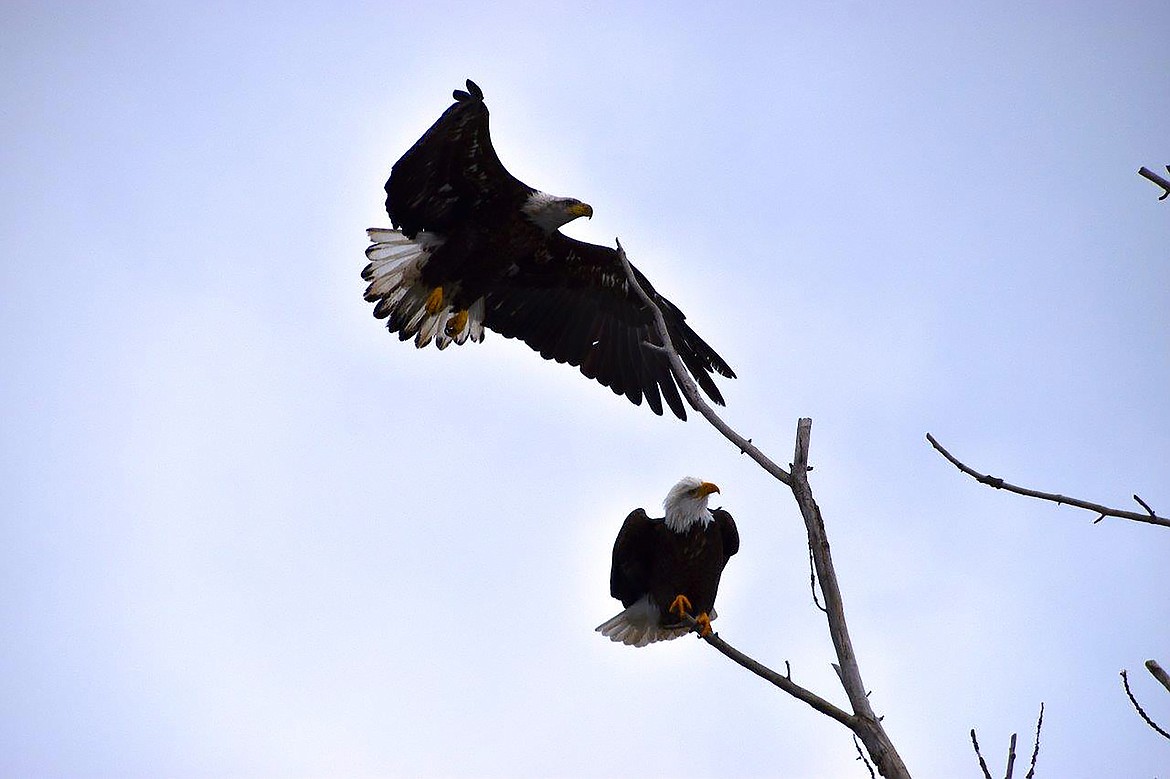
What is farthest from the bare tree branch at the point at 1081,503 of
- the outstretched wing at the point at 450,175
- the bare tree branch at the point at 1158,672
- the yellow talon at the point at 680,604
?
the outstretched wing at the point at 450,175

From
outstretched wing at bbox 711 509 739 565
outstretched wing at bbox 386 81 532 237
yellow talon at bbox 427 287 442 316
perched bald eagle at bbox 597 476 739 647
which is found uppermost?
outstretched wing at bbox 386 81 532 237

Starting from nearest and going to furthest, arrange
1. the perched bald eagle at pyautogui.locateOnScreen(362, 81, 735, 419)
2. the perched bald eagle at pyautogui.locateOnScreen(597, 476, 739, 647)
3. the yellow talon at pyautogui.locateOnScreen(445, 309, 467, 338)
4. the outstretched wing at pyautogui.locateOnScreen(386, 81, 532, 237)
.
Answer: the perched bald eagle at pyautogui.locateOnScreen(597, 476, 739, 647) < the outstretched wing at pyautogui.locateOnScreen(386, 81, 532, 237) < the perched bald eagle at pyautogui.locateOnScreen(362, 81, 735, 419) < the yellow talon at pyautogui.locateOnScreen(445, 309, 467, 338)

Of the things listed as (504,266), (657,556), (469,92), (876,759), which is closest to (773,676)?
(876,759)

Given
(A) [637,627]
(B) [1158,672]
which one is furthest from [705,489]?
(B) [1158,672]

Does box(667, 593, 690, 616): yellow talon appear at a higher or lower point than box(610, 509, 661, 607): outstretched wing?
lower

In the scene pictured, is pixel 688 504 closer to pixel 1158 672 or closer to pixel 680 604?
pixel 680 604

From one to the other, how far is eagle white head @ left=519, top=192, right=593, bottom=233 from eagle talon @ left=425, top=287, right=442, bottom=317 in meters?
0.70

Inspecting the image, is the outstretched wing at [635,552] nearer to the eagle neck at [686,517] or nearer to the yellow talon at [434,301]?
the eagle neck at [686,517]

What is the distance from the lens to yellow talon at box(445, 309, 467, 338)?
7008mm

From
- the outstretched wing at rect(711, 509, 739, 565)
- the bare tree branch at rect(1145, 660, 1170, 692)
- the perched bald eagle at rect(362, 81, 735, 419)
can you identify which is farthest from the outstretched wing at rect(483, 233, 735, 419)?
the bare tree branch at rect(1145, 660, 1170, 692)

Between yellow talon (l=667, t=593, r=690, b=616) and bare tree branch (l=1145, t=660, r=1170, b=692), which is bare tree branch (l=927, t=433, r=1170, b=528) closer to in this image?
bare tree branch (l=1145, t=660, r=1170, b=692)

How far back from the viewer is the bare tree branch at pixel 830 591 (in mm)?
2549

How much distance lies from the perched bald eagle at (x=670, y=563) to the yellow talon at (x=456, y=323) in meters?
2.00

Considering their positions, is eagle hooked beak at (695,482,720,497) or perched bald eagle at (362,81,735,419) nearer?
eagle hooked beak at (695,482,720,497)
